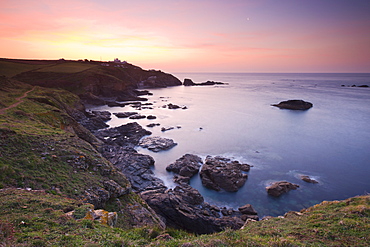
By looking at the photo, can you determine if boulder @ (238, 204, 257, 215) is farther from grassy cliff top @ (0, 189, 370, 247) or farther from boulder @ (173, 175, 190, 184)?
grassy cliff top @ (0, 189, 370, 247)

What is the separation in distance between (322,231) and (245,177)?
54.2 feet

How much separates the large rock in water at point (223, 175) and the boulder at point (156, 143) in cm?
982

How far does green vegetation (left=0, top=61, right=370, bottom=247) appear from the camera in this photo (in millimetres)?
7199

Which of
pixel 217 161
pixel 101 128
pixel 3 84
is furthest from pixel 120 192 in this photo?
pixel 3 84

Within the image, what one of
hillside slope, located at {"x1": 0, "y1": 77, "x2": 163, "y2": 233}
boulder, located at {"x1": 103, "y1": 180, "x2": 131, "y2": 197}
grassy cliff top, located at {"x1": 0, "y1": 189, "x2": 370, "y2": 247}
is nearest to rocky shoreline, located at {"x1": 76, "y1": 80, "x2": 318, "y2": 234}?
hillside slope, located at {"x1": 0, "y1": 77, "x2": 163, "y2": 233}

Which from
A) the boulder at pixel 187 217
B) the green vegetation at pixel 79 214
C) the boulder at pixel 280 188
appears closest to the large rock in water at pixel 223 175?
the boulder at pixel 280 188

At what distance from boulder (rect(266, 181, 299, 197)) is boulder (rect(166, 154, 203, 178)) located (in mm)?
9130

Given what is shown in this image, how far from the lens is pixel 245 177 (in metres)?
25.2

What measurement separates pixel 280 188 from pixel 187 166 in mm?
11258

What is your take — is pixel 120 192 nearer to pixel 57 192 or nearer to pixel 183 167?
pixel 57 192

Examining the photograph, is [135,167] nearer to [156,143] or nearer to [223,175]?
[156,143]

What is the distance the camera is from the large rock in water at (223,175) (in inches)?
918

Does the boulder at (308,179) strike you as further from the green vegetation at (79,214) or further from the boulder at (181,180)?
the boulder at (181,180)

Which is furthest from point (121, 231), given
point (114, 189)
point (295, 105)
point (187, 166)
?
point (295, 105)
